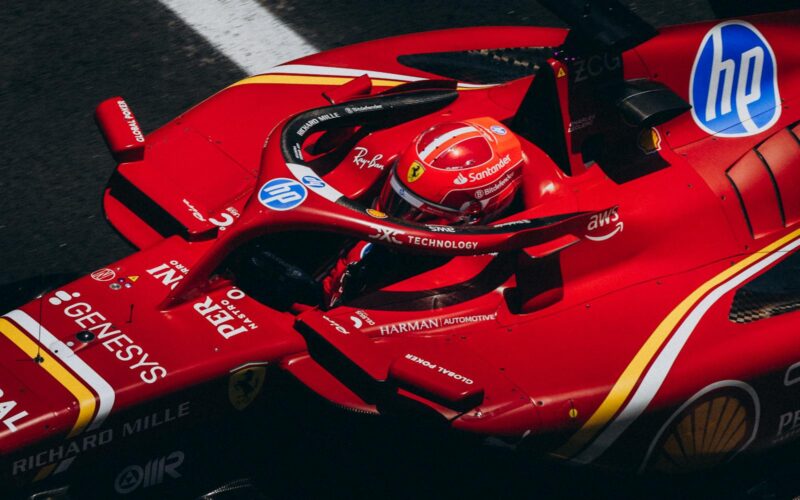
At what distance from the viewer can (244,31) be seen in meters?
8.61

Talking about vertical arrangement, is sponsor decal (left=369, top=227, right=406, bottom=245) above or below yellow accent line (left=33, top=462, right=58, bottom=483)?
above

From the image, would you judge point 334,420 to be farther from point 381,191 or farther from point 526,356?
point 381,191

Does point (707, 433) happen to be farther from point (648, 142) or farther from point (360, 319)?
point (360, 319)

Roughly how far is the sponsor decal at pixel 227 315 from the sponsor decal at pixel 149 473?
0.55 meters

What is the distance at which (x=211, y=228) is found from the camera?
18.3ft

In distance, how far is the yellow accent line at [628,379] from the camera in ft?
16.4

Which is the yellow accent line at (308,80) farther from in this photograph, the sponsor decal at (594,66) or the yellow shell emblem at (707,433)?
the yellow shell emblem at (707,433)

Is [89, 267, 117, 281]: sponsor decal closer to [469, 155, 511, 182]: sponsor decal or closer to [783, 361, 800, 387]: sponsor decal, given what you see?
[469, 155, 511, 182]: sponsor decal

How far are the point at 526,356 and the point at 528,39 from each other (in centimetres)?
248

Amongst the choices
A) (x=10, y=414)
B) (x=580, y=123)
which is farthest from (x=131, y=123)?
(x=580, y=123)

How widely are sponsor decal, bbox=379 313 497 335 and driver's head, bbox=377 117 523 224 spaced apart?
43 cm

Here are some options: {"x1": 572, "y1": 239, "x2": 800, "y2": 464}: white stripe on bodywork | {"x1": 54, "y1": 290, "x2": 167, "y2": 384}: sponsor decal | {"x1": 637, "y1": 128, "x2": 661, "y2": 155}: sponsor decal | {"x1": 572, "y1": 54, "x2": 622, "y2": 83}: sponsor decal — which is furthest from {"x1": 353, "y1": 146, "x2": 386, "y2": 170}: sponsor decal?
{"x1": 572, "y1": 239, "x2": 800, "y2": 464}: white stripe on bodywork

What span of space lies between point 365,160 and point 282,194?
89 cm

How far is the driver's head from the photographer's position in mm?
5219
